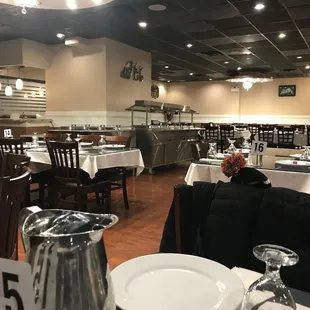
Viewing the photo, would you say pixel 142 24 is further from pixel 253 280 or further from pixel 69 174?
pixel 253 280

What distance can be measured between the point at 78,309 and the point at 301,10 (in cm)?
597

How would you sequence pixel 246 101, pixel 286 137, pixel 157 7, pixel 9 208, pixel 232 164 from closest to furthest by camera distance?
1. pixel 9 208
2. pixel 232 164
3. pixel 157 7
4. pixel 286 137
5. pixel 246 101

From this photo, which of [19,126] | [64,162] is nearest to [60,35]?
[19,126]

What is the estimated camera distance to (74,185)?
3627 mm

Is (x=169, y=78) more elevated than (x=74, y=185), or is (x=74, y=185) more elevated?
(x=169, y=78)

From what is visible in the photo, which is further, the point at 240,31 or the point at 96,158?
the point at 240,31

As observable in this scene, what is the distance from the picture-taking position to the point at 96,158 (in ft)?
12.0

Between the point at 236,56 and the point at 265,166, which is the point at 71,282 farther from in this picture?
the point at 236,56

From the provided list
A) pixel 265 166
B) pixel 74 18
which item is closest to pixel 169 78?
pixel 74 18

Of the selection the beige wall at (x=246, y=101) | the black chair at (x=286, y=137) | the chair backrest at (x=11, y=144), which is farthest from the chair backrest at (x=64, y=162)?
the beige wall at (x=246, y=101)

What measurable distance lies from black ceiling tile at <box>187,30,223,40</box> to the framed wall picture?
22.8 feet

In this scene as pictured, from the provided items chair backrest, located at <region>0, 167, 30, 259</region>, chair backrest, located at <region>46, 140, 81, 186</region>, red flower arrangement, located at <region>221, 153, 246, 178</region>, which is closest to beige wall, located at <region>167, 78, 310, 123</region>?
chair backrest, located at <region>46, 140, 81, 186</region>

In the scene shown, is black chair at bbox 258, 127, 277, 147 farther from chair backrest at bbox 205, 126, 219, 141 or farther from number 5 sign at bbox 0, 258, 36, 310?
number 5 sign at bbox 0, 258, 36, 310

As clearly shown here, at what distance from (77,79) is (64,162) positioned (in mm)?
4707
